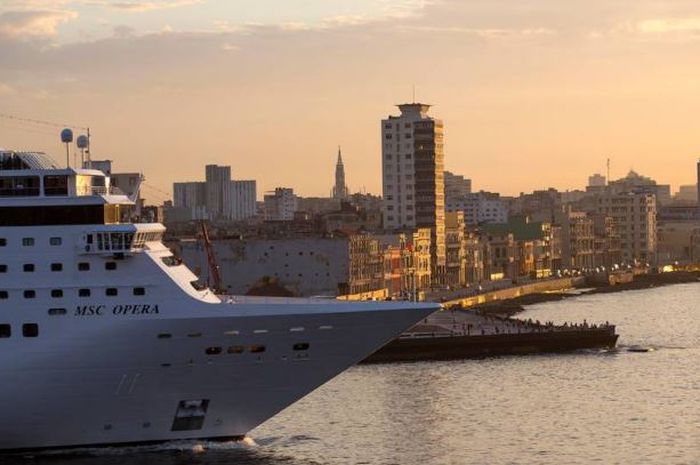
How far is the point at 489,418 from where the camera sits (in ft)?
174

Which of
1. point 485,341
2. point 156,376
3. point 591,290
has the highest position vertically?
point 591,290

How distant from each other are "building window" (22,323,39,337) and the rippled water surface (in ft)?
10.1

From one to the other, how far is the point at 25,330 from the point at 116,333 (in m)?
2.13

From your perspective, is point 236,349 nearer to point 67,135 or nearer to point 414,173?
point 67,135

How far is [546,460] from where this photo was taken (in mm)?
44750

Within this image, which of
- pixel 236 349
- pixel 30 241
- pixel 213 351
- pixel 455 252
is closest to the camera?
pixel 30 241

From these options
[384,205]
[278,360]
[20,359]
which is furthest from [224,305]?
[384,205]

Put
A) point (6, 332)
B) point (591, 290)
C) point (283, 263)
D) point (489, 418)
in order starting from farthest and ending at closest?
point (591, 290) < point (283, 263) < point (489, 418) < point (6, 332)

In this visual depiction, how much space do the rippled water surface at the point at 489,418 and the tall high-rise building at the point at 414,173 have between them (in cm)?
6982

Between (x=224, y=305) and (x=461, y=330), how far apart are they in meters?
42.4

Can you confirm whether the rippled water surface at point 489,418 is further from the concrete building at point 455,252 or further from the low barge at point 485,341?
the concrete building at point 455,252

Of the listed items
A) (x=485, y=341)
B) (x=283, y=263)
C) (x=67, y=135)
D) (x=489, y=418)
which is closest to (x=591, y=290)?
(x=283, y=263)

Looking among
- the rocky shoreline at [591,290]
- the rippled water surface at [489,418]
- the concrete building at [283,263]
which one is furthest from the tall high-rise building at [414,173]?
the rippled water surface at [489,418]

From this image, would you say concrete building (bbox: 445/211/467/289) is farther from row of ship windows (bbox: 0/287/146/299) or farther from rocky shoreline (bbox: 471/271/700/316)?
row of ship windows (bbox: 0/287/146/299)
